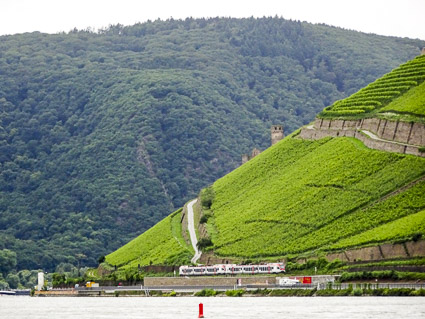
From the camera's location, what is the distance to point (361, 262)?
132m

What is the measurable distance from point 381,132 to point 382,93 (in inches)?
645

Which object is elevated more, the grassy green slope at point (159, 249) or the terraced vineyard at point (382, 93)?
the terraced vineyard at point (382, 93)

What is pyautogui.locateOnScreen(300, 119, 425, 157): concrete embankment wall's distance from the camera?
510 ft

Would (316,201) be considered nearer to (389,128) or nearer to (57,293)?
(389,128)

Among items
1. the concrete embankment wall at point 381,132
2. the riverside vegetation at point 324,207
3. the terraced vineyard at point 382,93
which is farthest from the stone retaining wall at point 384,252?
the terraced vineyard at point 382,93

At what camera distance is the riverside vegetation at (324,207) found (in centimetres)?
13738

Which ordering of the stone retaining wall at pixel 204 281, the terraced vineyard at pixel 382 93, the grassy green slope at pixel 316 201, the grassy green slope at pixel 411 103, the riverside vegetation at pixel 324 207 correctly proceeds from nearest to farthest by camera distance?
the riverside vegetation at pixel 324 207
the stone retaining wall at pixel 204 281
the grassy green slope at pixel 316 201
the grassy green slope at pixel 411 103
the terraced vineyard at pixel 382 93

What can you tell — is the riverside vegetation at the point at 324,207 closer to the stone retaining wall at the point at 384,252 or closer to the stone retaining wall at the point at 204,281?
the stone retaining wall at the point at 384,252

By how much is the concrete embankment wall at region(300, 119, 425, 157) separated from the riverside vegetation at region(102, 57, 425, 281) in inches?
50.9
